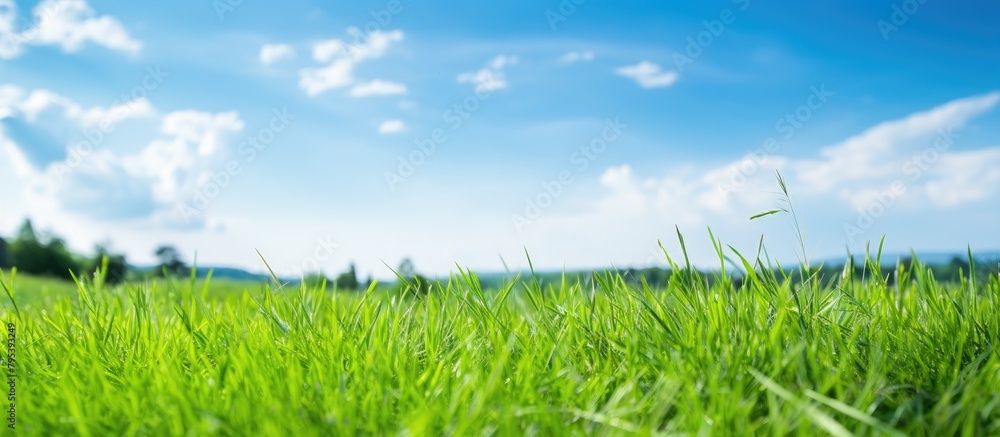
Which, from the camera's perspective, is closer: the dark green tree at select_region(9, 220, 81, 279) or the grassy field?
the grassy field

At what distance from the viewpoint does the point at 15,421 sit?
5.68 feet

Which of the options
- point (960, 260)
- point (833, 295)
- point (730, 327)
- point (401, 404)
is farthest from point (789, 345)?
point (960, 260)

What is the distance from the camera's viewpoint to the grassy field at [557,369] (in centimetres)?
150

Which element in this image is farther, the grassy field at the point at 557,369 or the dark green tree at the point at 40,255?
the dark green tree at the point at 40,255

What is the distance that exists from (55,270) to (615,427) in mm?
16021

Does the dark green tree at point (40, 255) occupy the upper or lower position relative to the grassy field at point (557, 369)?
upper

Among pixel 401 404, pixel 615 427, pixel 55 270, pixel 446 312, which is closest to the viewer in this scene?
pixel 615 427

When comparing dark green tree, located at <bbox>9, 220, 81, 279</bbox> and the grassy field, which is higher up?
dark green tree, located at <bbox>9, 220, 81, 279</bbox>

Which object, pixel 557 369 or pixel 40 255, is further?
pixel 40 255

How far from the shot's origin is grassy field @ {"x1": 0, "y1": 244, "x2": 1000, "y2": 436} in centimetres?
150

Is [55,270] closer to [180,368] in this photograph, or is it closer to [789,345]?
[180,368]

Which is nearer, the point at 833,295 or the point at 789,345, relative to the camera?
the point at 789,345

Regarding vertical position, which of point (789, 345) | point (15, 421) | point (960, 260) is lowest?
point (15, 421)

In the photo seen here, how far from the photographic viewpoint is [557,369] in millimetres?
1773
